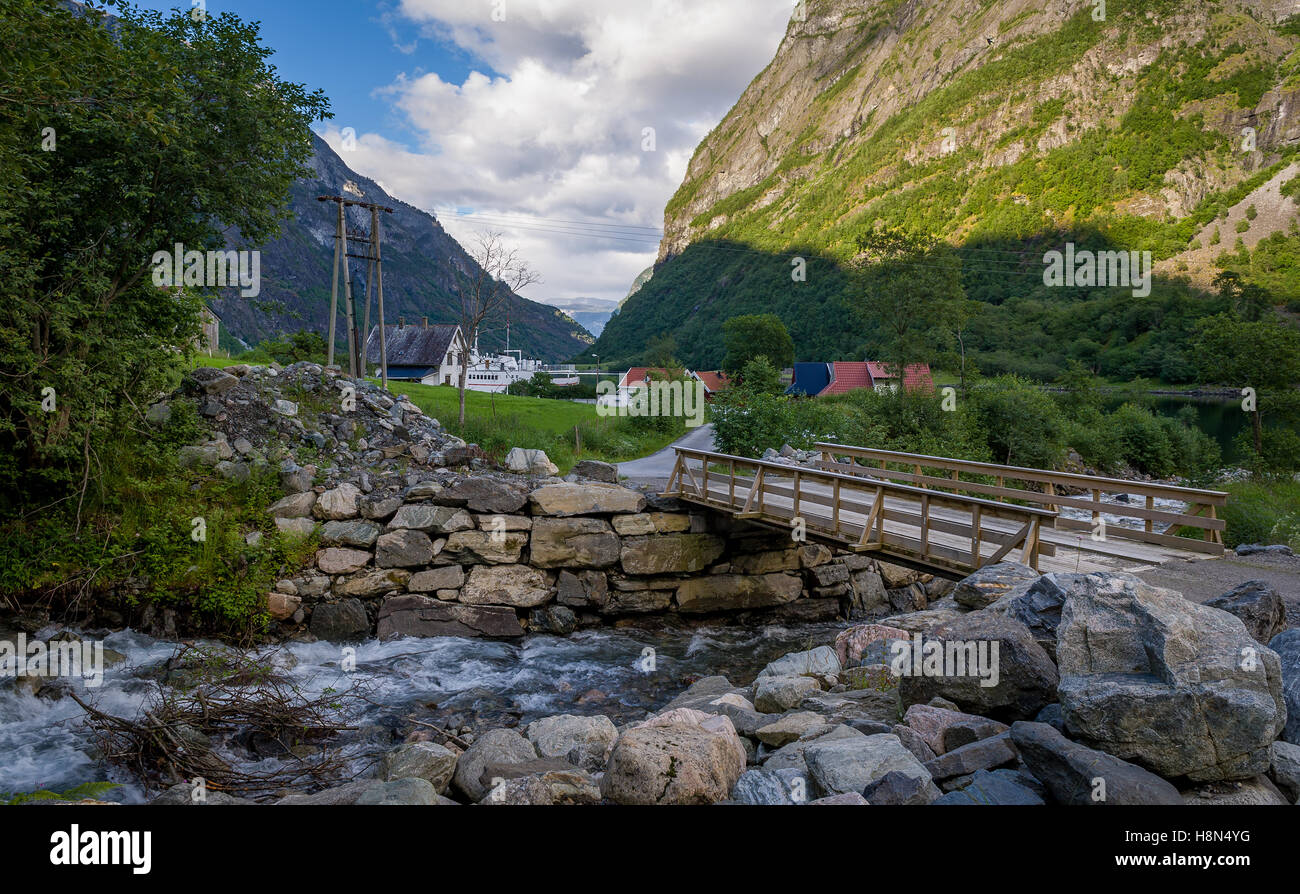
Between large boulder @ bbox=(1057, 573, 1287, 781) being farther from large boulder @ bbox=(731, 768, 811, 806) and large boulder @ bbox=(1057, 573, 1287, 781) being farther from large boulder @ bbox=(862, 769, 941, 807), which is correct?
large boulder @ bbox=(731, 768, 811, 806)

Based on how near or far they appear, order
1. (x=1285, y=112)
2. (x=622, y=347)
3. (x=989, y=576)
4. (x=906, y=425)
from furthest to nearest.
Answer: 1. (x=622, y=347)
2. (x=1285, y=112)
3. (x=906, y=425)
4. (x=989, y=576)

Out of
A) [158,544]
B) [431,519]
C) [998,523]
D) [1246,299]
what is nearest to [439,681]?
[431,519]

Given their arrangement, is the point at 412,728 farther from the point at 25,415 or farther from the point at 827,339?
the point at 827,339

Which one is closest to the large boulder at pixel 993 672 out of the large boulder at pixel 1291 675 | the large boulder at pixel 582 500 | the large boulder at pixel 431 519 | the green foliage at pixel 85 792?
the large boulder at pixel 1291 675

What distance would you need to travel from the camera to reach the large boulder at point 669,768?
4.67 m

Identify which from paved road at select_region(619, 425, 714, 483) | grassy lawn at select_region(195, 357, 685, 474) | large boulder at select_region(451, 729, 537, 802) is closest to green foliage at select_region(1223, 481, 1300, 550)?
paved road at select_region(619, 425, 714, 483)

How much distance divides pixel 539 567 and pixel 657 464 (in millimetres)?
9073

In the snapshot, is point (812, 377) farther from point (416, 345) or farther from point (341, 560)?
point (341, 560)

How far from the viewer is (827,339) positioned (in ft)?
314

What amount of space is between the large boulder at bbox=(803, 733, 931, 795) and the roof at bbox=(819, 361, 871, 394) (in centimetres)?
5294

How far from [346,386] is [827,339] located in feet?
280

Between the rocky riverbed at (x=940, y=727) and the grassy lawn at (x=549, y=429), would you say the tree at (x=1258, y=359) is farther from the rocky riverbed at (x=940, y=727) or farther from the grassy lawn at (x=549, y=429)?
the rocky riverbed at (x=940, y=727)

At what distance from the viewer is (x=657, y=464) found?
22.7 meters

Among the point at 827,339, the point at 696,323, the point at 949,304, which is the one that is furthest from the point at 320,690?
the point at 696,323
